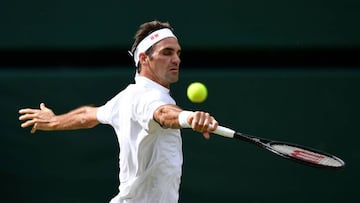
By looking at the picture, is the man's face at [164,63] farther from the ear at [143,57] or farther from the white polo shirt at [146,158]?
the white polo shirt at [146,158]

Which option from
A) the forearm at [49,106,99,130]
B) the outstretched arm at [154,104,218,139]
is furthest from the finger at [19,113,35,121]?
the outstretched arm at [154,104,218,139]

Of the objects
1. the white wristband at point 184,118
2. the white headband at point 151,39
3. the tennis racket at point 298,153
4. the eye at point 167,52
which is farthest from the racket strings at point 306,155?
the white headband at point 151,39

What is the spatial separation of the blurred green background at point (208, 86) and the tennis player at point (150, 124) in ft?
7.77

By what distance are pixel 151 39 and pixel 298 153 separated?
3.38ft

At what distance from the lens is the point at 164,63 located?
4.67 m

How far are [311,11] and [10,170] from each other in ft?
9.39

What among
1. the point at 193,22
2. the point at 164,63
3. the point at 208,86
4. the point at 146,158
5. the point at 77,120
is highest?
the point at 193,22

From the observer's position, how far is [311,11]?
7.14 metres

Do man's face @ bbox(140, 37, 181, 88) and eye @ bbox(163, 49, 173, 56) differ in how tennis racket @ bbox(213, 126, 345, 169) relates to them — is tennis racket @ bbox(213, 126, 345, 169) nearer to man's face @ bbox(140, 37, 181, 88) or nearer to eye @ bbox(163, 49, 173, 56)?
man's face @ bbox(140, 37, 181, 88)

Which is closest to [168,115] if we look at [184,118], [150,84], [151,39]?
[184,118]

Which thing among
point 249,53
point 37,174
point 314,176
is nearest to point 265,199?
point 314,176

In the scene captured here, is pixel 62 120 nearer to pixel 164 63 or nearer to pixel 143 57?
pixel 143 57

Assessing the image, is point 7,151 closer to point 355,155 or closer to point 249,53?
point 249,53

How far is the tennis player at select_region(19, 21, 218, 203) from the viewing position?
13.7 feet
